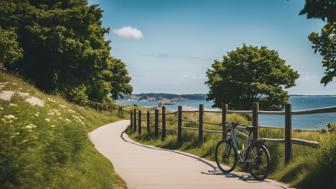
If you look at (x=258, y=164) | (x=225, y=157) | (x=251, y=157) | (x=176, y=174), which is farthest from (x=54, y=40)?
(x=258, y=164)

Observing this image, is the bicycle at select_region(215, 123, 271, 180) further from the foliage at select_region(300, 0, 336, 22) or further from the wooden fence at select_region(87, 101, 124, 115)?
the wooden fence at select_region(87, 101, 124, 115)

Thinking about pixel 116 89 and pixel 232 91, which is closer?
pixel 232 91

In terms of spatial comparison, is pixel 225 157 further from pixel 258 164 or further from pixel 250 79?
pixel 250 79

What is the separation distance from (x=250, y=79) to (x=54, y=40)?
31.2 m

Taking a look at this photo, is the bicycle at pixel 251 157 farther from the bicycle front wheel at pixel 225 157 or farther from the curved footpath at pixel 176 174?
the curved footpath at pixel 176 174

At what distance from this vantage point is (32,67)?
32156 mm

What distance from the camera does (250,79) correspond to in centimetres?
5500

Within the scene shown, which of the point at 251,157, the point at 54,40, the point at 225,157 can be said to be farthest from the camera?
the point at 54,40

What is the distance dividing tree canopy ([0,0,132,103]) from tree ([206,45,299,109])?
833 inches

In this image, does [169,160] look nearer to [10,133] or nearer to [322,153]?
[322,153]

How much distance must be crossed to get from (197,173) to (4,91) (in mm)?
12120

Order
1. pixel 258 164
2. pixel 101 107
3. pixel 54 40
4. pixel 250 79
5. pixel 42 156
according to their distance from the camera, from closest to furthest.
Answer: pixel 42 156
pixel 258 164
pixel 54 40
pixel 250 79
pixel 101 107

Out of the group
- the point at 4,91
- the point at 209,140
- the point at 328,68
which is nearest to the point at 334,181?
the point at 328,68

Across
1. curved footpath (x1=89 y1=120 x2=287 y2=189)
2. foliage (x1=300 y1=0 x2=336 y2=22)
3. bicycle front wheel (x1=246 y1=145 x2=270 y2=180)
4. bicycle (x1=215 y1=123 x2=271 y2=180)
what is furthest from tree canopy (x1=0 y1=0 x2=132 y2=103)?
foliage (x1=300 y1=0 x2=336 y2=22)
